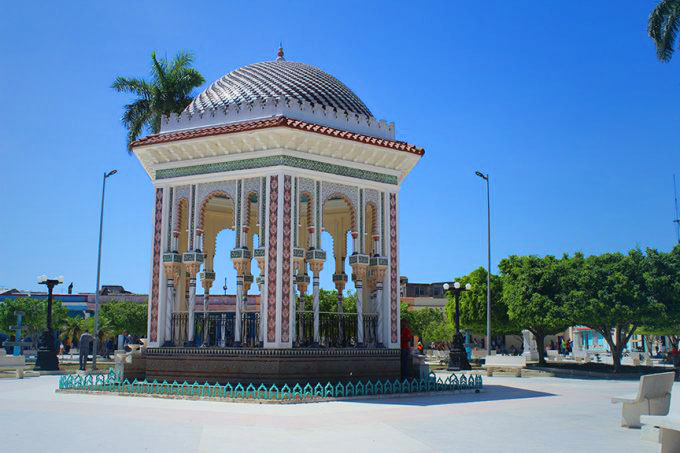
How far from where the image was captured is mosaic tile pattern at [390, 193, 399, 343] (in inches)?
782

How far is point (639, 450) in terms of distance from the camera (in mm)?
9031

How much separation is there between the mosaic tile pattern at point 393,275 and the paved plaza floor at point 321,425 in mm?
3154

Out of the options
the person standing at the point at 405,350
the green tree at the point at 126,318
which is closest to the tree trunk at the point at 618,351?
the person standing at the point at 405,350

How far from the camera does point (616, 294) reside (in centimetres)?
2850

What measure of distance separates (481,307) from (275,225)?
25767mm

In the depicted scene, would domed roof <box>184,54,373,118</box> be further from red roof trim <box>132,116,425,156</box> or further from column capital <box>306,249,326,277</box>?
column capital <box>306,249,326,277</box>

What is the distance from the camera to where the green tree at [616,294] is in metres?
28.3

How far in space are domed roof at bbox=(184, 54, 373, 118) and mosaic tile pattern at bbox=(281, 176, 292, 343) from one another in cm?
311

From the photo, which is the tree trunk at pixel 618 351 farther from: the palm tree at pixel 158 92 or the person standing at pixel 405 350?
the palm tree at pixel 158 92

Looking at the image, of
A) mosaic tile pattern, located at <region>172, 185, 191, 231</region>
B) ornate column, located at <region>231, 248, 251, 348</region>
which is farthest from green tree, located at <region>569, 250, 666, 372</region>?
mosaic tile pattern, located at <region>172, 185, 191, 231</region>

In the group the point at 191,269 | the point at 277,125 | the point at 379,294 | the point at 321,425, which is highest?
the point at 277,125

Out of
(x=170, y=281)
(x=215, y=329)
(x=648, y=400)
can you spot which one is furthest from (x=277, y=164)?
(x=648, y=400)

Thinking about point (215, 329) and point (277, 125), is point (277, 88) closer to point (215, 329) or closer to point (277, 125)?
point (277, 125)

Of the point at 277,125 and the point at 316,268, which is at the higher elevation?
the point at 277,125
